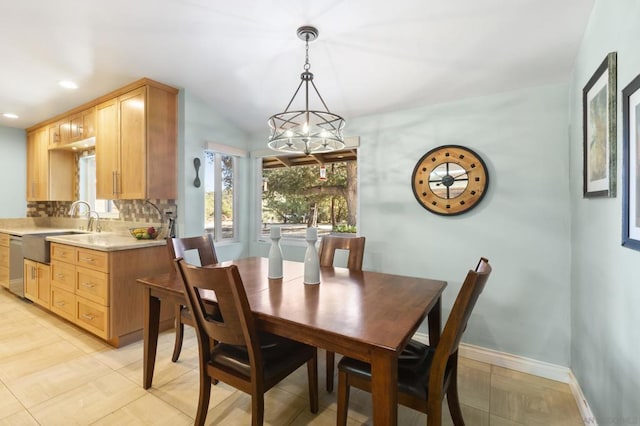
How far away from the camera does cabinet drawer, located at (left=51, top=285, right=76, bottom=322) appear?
9.49 feet

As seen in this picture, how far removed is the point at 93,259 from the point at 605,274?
3634 millimetres

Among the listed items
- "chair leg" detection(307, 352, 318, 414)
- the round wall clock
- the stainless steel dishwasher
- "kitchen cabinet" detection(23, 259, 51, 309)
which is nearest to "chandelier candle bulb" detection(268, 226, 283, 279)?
"chair leg" detection(307, 352, 318, 414)

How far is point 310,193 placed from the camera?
3.71m

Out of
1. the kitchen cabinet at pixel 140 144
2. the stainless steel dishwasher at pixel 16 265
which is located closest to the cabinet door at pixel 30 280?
the stainless steel dishwasher at pixel 16 265

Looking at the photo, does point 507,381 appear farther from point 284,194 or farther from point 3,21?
point 3,21

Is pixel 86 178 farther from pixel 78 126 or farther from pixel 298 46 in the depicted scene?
pixel 298 46

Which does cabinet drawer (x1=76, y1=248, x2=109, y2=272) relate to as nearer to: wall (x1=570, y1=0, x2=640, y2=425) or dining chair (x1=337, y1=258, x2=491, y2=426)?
dining chair (x1=337, y1=258, x2=491, y2=426)

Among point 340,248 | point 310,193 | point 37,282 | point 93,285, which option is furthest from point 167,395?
point 37,282

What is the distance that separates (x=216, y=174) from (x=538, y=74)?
125 inches

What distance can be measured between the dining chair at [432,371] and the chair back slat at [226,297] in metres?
0.52

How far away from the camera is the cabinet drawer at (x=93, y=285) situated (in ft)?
8.43

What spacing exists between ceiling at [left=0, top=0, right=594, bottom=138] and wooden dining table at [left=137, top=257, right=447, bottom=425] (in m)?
1.59

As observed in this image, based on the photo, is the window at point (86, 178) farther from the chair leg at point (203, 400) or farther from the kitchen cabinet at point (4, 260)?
the chair leg at point (203, 400)

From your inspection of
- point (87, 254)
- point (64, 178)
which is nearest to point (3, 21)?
point (87, 254)
